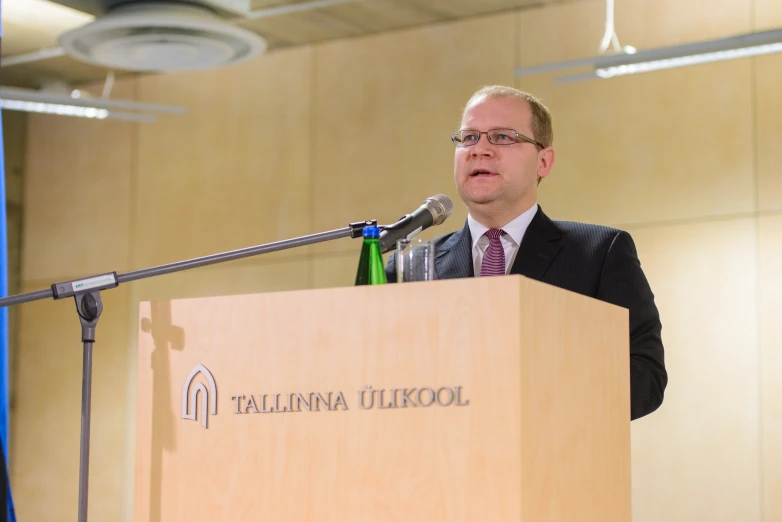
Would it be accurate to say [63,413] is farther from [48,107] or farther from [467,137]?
[467,137]

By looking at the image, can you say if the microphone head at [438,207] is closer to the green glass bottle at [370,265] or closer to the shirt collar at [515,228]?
the green glass bottle at [370,265]

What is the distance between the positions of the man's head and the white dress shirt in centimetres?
2

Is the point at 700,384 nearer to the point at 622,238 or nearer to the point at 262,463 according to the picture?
the point at 622,238

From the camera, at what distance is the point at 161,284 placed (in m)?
7.97

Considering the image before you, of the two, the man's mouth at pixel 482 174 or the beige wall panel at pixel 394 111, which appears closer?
the man's mouth at pixel 482 174

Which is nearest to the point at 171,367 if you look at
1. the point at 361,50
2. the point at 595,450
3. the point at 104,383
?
the point at 595,450

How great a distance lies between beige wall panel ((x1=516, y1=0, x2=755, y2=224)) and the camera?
6113 mm

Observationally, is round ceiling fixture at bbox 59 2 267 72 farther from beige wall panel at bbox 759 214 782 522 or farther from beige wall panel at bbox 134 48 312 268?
beige wall panel at bbox 759 214 782 522

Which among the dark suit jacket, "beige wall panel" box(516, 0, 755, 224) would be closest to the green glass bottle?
the dark suit jacket

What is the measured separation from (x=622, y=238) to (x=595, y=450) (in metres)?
0.80

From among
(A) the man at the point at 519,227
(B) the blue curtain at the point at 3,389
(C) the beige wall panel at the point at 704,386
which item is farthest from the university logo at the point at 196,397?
(C) the beige wall panel at the point at 704,386

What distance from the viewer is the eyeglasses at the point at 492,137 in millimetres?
2566

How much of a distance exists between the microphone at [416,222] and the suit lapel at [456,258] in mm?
439

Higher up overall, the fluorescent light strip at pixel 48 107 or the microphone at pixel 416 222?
the fluorescent light strip at pixel 48 107
